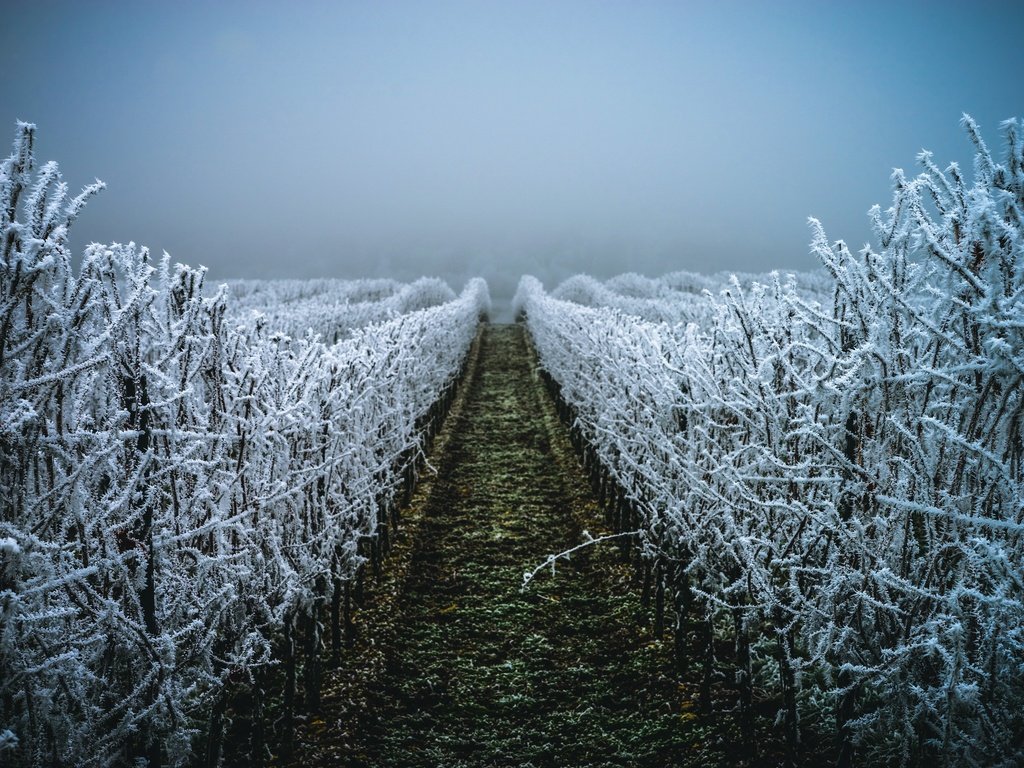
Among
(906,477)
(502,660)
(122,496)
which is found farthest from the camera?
(502,660)

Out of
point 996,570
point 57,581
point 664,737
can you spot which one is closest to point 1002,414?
point 996,570

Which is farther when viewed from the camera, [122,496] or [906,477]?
[906,477]

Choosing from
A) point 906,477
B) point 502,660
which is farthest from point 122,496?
point 906,477

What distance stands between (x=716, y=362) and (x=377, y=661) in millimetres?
3276

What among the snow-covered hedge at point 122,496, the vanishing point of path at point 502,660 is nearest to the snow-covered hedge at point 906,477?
the vanishing point of path at point 502,660

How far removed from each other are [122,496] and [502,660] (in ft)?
9.99

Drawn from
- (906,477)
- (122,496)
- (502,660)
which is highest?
(122,496)

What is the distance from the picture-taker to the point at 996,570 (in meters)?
2.34

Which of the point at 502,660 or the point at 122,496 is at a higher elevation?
the point at 122,496

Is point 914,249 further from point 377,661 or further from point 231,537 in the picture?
point 377,661

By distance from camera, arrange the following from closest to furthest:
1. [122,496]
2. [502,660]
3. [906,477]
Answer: [122,496]
[906,477]
[502,660]

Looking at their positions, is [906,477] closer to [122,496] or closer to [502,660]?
[502,660]

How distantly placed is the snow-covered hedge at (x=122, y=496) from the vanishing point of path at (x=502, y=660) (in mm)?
909

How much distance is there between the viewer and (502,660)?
14.8 feet
